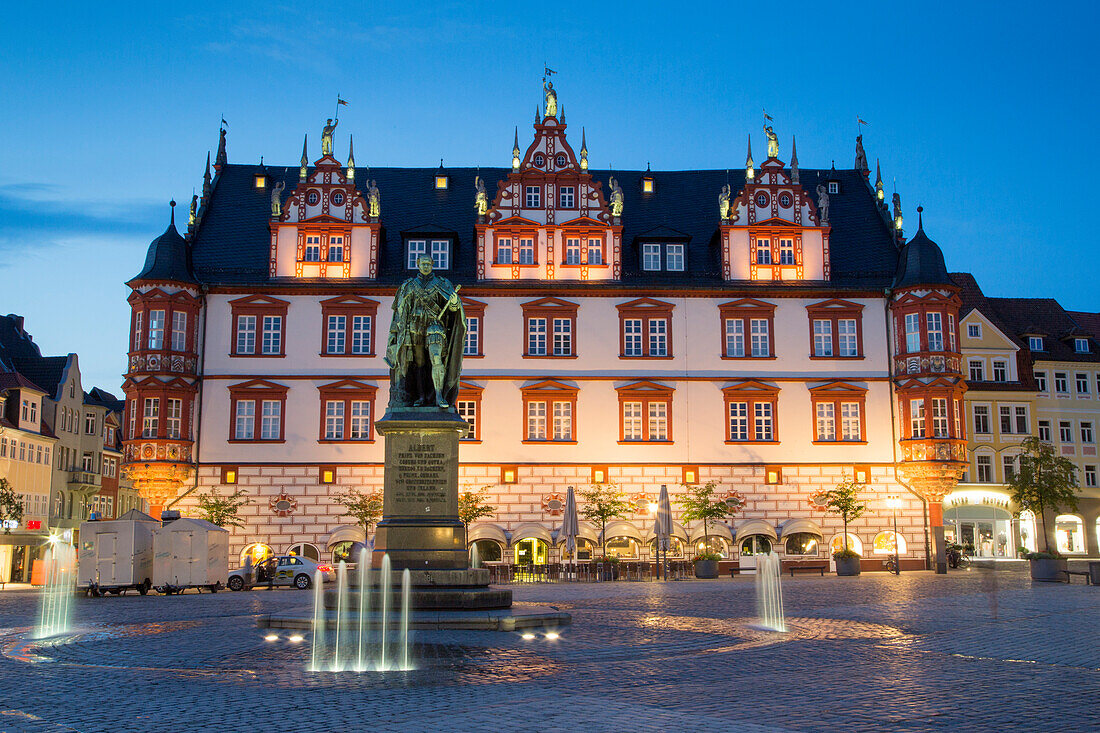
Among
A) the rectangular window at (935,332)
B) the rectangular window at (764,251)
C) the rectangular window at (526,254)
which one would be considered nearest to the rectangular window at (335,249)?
the rectangular window at (526,254)

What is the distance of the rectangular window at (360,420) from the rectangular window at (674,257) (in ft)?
46.3

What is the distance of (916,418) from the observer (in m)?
44.4

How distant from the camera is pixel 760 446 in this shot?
44844mm

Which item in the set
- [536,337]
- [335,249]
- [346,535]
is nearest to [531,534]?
[346,535]

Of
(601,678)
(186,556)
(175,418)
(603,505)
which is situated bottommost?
(601,678)

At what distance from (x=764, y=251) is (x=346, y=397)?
18.8m

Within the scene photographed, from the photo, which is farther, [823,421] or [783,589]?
[823,421]

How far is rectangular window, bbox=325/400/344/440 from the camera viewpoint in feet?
145

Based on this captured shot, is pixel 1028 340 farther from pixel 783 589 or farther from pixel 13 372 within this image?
pixel 13 372

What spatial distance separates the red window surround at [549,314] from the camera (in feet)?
147

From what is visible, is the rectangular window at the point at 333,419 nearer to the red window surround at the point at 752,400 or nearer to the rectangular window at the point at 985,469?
the red window surround at the point at 752,400

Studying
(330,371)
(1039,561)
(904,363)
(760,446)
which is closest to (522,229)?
(330,371)

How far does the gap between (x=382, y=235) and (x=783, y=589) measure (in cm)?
2478

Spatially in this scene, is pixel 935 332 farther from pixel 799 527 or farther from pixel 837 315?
pixel 799 527
